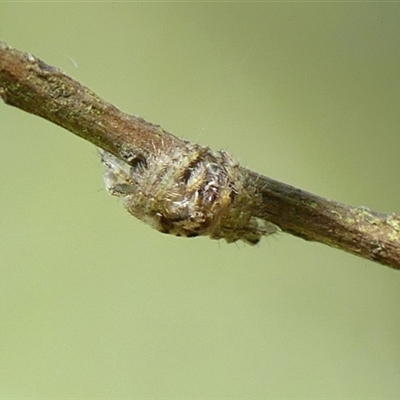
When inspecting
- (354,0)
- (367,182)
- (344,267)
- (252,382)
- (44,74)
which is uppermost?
(354,0)

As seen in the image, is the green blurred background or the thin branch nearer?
the thin branch

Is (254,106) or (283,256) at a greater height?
(254,106)

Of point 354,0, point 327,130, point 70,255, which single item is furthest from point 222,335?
point 354,0

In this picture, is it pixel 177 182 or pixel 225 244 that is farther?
pixel 225 244

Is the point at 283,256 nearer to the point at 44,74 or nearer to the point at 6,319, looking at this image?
the point at 6,319

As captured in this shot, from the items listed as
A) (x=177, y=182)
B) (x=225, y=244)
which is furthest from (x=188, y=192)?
(x=225, y=244)

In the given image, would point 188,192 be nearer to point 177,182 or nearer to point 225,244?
point 177,182

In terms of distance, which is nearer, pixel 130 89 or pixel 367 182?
pixel 130 89
